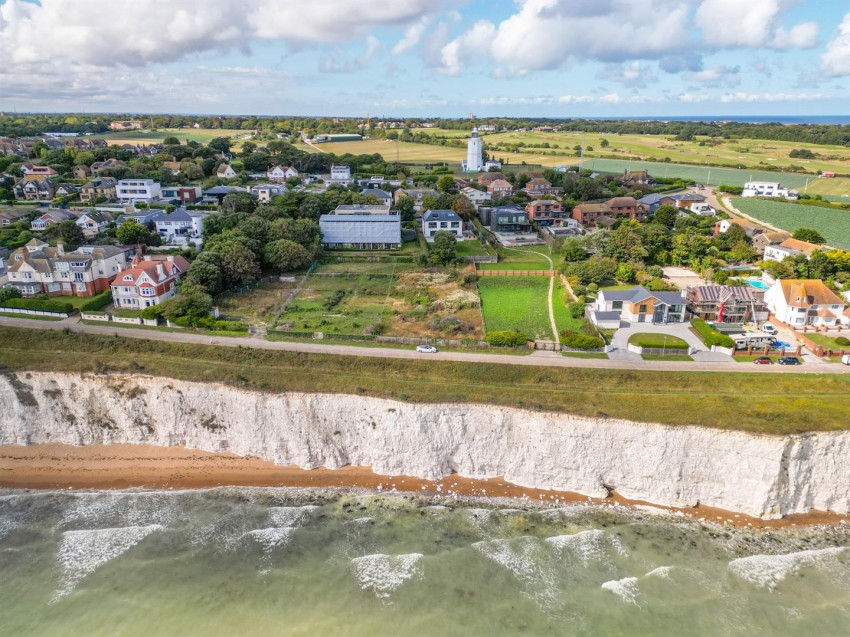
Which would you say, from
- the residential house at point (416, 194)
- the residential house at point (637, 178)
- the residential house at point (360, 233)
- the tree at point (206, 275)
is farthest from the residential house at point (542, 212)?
the tree at point (206, 275)

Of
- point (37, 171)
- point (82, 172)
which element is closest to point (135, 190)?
point (82, 172)

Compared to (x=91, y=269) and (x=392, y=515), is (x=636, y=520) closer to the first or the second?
(x=392, y=515)

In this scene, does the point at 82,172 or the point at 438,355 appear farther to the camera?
the point at 82,172

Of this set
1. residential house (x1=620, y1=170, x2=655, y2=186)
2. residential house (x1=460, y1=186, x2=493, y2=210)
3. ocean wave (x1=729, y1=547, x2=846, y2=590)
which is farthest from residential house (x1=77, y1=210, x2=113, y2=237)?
residential house (x1=620, y1=170, x2=655, y2=186)

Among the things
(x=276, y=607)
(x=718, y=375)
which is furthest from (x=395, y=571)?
(x=718, y=375)

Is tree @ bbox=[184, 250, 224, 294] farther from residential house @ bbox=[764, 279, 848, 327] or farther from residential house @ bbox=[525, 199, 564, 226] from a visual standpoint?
residential house @ bbox=[764, 279, 848, 327]

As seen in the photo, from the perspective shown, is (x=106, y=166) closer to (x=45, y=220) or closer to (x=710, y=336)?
(x=45, y=220)
